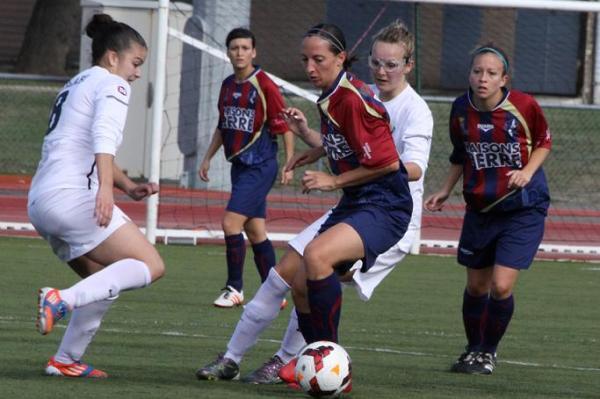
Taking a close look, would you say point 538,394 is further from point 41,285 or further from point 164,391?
point 41,285

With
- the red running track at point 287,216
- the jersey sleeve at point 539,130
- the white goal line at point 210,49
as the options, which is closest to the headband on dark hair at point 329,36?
the jersey sleeve at point 539,130

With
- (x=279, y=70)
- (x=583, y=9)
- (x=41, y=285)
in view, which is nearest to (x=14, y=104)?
(x=279, y=70)

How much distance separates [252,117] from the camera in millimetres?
10773

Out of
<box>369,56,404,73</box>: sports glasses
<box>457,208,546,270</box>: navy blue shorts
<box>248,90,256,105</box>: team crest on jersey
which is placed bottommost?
<box>457,208,546,270</box>: navy blue shorts

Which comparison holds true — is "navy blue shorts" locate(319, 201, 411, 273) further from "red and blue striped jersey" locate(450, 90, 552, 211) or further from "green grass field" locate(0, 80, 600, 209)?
"green grass field" locate(0, 80, 600, 209)

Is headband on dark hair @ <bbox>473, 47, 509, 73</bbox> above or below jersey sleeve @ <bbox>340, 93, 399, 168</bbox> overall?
above

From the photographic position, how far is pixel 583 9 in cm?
1471

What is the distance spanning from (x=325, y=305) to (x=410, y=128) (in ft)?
4.64

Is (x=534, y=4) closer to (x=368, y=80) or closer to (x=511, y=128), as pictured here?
(x=368, y=80)

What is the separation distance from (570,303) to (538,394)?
179 inches

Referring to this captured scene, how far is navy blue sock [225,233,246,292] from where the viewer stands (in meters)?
10.5

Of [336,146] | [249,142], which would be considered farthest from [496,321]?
[249,142]

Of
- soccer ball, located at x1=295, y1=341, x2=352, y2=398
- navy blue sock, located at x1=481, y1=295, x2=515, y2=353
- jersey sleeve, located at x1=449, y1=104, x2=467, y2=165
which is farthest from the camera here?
jersey sleeve, located at x1=449, y1=104, x2=467, y2=165

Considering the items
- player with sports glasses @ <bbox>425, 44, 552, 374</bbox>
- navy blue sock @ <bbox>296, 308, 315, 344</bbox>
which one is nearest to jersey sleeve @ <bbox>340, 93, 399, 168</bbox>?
navy blue sock @ <bbox>296, 308, 315, 344</bbox>
